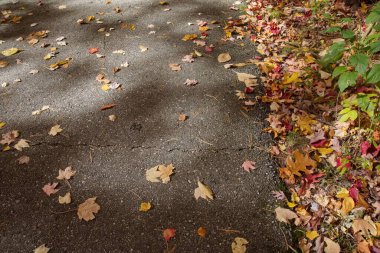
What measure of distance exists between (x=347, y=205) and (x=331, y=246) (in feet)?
1.21

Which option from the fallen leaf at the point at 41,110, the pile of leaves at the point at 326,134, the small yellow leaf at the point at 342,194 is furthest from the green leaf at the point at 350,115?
the fallen leaf at the point at 41,110

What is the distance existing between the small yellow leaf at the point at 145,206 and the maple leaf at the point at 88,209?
38cm

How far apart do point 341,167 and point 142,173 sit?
69.9 inches

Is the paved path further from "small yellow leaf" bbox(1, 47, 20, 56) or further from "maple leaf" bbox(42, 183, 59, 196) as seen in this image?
"small yellow leaf" bbox(1, 47, 20, 56)

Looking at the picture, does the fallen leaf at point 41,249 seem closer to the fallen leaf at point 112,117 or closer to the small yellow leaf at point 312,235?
the fallen leaf at point 112,117

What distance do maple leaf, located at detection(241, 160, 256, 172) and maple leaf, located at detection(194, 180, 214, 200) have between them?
40cm

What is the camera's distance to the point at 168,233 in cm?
222

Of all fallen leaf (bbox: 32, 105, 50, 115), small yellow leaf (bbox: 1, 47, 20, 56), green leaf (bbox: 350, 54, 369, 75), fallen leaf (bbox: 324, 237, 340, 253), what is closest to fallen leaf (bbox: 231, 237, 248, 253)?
fallen leaf (bbox: 324, 237, 340, 253)

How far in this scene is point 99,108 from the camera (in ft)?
10.9

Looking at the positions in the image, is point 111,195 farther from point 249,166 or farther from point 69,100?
point 69,100

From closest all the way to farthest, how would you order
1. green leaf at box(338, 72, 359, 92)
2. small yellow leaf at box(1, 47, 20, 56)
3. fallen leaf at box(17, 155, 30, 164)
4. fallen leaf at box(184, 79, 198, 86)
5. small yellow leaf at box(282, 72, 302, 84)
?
1. green leaf at box(338, 72, 359, 92)
2. fallen leaf at box(17, 155, 30, 164)
3. small yellow leaf at box(282, 72, 302, 84)
4. fallen leaf at box(184, 79, 198, 86)
5. small yellow leaf at box(1, 47, 20, 56)

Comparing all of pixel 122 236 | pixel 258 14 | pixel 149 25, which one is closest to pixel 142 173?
pixel 122 236

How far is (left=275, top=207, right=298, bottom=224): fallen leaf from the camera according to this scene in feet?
7.16

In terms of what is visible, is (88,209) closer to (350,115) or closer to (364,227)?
(364,227)
